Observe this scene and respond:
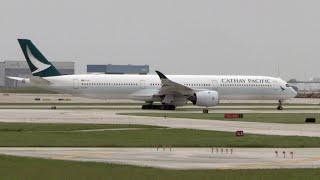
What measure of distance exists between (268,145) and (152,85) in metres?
46.6

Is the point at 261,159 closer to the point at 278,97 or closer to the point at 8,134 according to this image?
the point at 8,134

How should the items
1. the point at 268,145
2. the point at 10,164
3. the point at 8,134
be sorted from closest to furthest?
the point at 10,164
the point at 268,145
the point at 8,134

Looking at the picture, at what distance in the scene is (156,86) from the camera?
2972 inches

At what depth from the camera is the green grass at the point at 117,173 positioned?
18484 mm

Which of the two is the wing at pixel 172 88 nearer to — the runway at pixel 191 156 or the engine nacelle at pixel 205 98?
the engine nacelle at pixel 205 98

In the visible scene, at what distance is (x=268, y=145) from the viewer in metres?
29.3

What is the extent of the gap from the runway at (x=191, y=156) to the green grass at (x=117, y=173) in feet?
4.03

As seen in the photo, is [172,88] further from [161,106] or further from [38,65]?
[38,65]

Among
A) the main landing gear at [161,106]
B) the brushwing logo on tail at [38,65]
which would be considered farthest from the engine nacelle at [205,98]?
the brushwing logo on tail at [38,65]

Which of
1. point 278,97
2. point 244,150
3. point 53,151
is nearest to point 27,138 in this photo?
point 53,151

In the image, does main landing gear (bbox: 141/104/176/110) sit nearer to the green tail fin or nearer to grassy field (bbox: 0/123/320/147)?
the green tail fin

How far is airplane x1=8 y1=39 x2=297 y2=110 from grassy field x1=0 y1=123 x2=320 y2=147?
1246 inches

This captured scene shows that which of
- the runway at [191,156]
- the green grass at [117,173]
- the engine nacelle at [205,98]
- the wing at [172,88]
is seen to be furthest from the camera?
the wing at [172,88]

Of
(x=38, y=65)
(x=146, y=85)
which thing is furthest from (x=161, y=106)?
(x=38, y=65)
